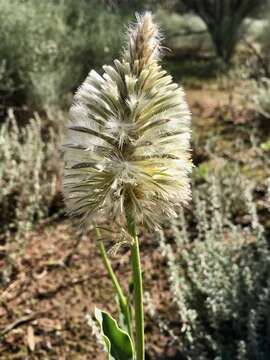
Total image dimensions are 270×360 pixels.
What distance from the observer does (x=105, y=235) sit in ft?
4.95

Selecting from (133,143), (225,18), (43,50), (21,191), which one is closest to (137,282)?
(133,143)

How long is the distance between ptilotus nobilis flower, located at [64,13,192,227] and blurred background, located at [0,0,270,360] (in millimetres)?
118

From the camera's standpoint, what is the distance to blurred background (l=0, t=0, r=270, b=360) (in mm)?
2729

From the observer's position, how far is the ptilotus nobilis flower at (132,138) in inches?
54.0

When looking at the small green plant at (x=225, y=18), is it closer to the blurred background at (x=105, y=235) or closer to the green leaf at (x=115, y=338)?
the blurred background at (x=105, y=235)

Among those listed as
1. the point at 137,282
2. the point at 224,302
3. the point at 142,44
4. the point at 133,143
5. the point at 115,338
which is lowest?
the point at 224,302

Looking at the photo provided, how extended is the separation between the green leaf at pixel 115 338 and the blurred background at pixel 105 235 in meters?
0.19

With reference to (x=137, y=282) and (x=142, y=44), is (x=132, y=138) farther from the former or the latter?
(x=137, y=282)

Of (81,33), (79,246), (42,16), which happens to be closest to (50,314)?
(79,246)

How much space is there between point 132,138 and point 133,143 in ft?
0.04

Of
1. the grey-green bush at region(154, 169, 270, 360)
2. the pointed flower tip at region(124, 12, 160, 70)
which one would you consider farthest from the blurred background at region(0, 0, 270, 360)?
the pointed flower tip at region(124, 12, 160, 70)

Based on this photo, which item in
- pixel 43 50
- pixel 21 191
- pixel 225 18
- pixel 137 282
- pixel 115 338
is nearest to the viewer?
pixel 137 282

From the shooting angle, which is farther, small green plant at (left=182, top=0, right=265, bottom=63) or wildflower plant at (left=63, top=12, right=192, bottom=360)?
small green plant at (left=182, top=0, right=265, bottom=63)

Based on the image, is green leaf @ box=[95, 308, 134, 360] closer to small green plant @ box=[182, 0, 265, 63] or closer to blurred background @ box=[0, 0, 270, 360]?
blurred background @ box=[0, 0, 270, 360]
